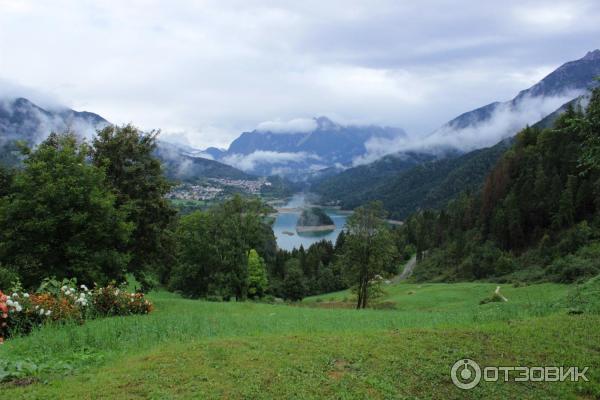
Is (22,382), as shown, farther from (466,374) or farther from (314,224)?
(314,224)

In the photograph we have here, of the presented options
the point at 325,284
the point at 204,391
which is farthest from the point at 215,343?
the point at 325,284

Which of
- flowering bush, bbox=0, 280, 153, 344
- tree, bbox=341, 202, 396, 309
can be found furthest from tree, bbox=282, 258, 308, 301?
flowering bush, bbox=0, 280, 153, 344

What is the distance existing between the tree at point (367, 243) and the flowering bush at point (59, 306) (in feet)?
63.8

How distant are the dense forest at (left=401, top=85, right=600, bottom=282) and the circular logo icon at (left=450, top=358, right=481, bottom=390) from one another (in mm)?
23611

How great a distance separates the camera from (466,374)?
21.4 ft

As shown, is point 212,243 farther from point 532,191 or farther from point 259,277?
point 532,191

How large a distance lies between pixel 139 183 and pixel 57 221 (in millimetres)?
5734

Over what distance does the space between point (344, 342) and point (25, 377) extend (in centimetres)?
521

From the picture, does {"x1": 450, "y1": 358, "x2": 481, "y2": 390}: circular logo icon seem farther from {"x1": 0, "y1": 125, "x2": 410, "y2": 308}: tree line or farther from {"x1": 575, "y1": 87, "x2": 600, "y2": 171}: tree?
{"x1": 0, "y1": 125, "x2": 410, "y2": 308}: tree line

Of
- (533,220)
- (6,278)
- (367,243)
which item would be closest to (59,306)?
(6,278)

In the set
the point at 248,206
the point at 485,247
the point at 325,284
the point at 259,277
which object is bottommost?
the point at 325,284

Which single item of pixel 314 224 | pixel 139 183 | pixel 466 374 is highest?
pixel 139 183

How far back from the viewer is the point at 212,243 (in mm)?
34938

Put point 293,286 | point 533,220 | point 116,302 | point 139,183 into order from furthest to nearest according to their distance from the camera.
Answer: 1. point 293,286
2. point 533,220
3. point 139,183
4. point 116,302
